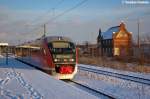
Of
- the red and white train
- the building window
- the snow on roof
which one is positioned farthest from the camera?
the snow on roof

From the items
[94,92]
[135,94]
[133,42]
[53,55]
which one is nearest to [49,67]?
[53,55]

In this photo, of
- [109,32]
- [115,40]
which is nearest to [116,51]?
[115,40]

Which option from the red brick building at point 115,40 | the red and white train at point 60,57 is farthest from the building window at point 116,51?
the red and white train at point 60,57

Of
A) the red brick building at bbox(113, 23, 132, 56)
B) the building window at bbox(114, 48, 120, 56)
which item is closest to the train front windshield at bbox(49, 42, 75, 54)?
the building window at bbox(114, 48, 120, 56)

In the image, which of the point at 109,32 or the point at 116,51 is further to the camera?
the point at 109,32

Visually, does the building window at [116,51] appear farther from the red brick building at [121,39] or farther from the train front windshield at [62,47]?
the train front windshield at [62,47]

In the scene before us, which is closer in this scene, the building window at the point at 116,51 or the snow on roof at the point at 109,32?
the building window at the point at 116,51

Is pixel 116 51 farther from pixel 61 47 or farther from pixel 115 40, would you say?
pixel 61 47

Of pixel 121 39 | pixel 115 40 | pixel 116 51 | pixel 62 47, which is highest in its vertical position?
pixel 121 39

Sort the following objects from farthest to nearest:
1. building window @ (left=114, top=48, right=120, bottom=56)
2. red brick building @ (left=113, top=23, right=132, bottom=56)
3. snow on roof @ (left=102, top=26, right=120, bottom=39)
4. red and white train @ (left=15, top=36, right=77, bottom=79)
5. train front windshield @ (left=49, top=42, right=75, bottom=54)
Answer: snow on roof @ (left=102, top=26, right=120, bottom=39) → red brick building @ (left=113, top=23, right=132, bottom=56) → building window @ (left=114, top=48, right=120, bottom=56) → train front windshield @ (left=49, top=42, right=75, bottom=54) → red and white train @ (left=15, top=36, right=77, bottom=79)

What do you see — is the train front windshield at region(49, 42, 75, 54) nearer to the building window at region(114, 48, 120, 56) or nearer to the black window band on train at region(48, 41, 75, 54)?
the black window band on train at region(48, 41, 75, 54)

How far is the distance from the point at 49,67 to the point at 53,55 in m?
0.89

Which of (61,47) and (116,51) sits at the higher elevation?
(61,47)

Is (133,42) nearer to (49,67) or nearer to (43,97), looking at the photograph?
(49,67)
